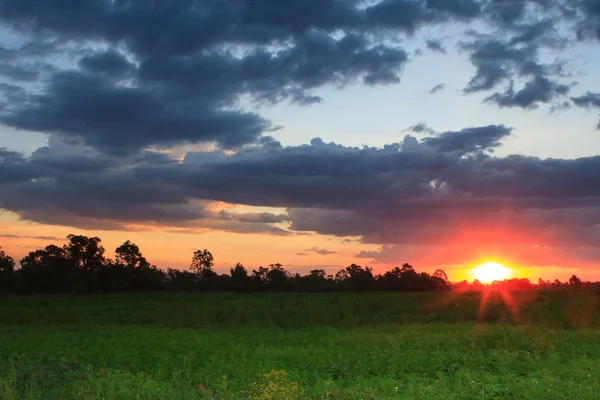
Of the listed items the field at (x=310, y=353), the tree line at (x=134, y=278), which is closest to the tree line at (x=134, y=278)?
the tree line at (x=134, y=278)

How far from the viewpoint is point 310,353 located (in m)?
22.3

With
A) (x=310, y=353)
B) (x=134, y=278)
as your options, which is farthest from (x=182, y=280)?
(x=310, y=353)

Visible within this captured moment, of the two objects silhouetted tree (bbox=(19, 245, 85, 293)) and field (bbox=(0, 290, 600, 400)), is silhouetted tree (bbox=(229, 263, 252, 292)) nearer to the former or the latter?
silhouetted tree (bbox=(19, 245, 85, 293))

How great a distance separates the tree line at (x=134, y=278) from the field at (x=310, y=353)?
3004 centimetres

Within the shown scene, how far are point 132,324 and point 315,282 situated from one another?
56.4 metres

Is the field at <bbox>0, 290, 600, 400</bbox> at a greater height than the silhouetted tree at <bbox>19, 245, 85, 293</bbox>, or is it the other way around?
the silhouetted tree at <bbox>19, 245, 85, 293</bbox>

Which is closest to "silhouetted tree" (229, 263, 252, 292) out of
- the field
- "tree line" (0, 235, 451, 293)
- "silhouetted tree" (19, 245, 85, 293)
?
"tree line" (0, 235, 451, 293)

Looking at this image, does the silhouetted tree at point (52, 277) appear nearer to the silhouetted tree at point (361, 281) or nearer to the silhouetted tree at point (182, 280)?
the silhouetted tree at point (182, 280)

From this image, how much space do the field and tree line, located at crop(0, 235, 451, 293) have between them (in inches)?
1183

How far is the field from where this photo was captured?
15391 millimetres

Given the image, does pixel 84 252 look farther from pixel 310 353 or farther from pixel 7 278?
pixel 310 353

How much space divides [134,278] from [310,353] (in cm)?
6090

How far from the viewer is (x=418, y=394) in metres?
15.2

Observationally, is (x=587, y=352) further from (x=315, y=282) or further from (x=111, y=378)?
(x=315, y=282)
